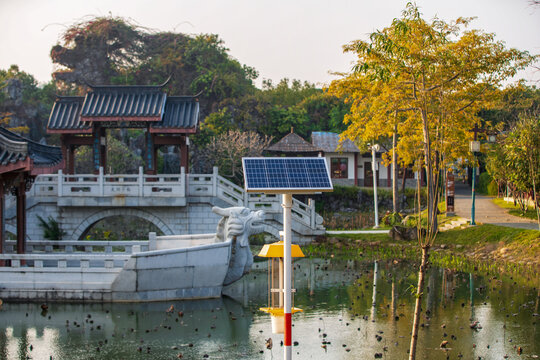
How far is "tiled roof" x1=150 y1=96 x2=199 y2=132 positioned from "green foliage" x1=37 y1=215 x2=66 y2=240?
5824 millimetres

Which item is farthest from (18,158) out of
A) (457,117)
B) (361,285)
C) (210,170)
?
(210,170)

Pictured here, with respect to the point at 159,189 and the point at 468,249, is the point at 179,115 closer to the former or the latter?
the point at 159,189

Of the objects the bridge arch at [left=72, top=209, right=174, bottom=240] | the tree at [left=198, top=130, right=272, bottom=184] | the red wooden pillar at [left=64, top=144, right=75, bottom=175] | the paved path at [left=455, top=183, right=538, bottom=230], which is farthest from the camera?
the tree at [left=198, top=130, right=272, bottom=184]

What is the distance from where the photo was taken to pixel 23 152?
17.5 m

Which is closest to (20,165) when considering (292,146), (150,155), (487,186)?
(150,155)

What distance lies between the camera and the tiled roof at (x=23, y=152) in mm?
17328

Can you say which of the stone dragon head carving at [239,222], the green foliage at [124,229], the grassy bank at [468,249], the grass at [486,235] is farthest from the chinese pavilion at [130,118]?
the grass at [486,235]

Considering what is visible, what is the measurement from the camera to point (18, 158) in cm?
1738

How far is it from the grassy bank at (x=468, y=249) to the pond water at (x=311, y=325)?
248 centimetres

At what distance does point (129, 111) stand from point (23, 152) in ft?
37.0

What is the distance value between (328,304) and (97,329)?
20.5 feet

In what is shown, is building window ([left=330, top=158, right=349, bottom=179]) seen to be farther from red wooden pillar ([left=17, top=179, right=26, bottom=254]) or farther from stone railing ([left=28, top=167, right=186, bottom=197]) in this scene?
red wooden pillar ([left=17, top=179, right=26, bottom=254])

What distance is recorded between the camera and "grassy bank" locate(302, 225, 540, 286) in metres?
22.4

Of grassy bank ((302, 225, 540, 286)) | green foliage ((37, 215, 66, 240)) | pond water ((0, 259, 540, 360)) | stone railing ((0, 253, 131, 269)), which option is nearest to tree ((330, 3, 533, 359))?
grassy bank ((302, 225, 540, 286))
